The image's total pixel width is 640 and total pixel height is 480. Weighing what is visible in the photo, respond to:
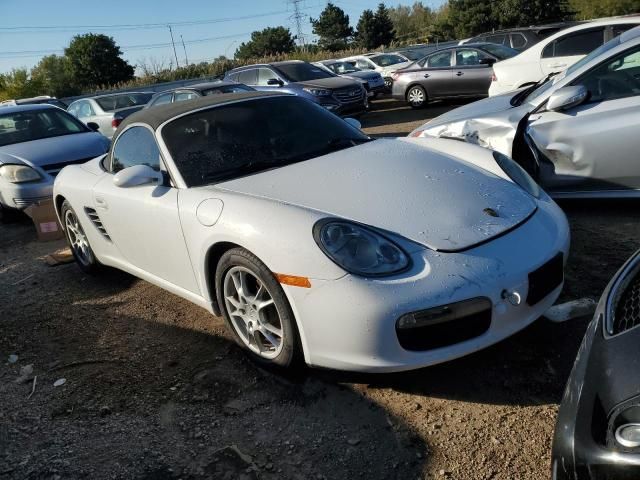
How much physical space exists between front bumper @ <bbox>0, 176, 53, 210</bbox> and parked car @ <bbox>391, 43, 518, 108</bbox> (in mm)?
9211

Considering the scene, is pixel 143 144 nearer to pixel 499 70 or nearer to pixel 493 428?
pixel 493 428

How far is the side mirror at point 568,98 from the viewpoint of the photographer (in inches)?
173

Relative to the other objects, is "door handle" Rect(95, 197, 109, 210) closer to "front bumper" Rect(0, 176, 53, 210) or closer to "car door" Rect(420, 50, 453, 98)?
"front bumper" Rect(0, 176, 53, 210)

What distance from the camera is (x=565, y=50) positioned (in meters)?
9.20

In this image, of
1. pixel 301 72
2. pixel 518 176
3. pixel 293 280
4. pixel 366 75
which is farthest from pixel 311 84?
pixel 293 280

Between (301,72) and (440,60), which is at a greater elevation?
(301,72)

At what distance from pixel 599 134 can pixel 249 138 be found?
8.67ft

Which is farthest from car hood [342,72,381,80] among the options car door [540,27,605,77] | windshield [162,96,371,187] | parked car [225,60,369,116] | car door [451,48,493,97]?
windshield [162,96,371,187]

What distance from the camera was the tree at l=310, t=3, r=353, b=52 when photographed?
6322cm

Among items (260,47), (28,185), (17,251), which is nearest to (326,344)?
(17,251)

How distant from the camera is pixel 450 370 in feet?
9.09

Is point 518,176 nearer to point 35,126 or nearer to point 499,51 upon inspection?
point 35,126

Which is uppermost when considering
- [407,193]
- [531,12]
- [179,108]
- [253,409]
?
[531,12]

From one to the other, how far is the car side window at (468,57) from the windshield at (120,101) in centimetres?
754
